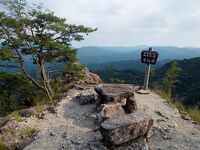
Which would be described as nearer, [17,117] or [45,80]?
[17,117]

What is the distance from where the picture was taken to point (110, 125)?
6.89 meters

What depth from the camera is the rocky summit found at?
22.8ft

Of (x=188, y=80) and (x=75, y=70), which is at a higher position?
(x=75, y=70)

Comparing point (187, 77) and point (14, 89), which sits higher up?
point (14, 89)

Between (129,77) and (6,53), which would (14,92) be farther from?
(129,77)

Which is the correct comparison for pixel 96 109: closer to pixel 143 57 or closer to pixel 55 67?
pixel 143 57

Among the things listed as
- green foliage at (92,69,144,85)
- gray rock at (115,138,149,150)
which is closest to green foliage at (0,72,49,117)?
gray rock at (115,138,149,150)

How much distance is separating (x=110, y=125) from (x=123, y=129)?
0.31 meters

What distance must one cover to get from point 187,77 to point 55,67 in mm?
57456

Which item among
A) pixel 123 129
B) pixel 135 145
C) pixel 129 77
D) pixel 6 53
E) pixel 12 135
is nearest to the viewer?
pixel 123 129

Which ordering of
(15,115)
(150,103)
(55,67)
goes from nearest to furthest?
(15,115) < (150,103) < (55,67)

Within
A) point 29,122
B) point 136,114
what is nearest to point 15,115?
point 29,122

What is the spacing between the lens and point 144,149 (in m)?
6.80

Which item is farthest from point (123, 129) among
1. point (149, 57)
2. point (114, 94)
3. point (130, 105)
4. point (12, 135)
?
point (149, 57)
